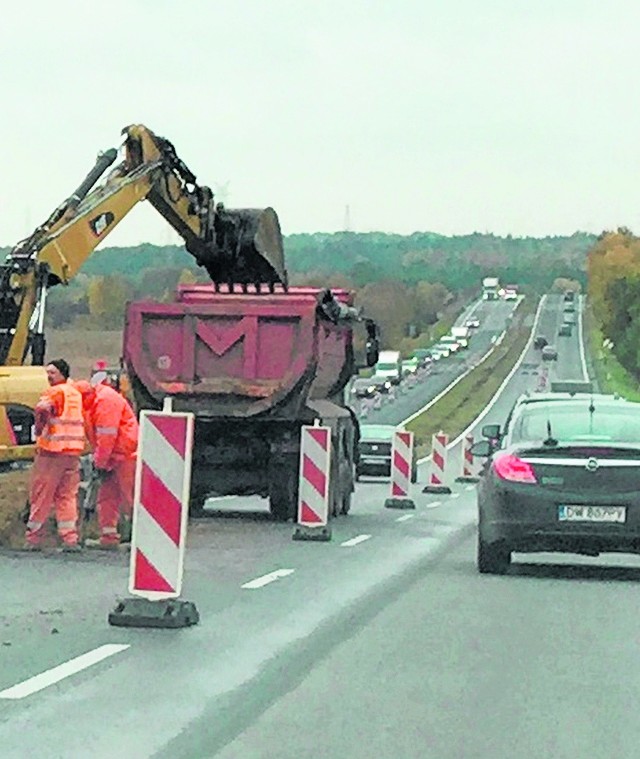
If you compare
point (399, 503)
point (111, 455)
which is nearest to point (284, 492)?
point (399, 503)

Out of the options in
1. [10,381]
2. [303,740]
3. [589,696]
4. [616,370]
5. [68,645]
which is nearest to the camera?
[303,740]

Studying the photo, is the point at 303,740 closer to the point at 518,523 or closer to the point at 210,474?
the point at 518,523

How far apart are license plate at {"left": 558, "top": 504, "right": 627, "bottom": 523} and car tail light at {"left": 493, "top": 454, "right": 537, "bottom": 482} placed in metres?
0.36

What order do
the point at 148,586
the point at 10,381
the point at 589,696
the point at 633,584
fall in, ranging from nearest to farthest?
the point at 589,696
the point at 148,586
the point at 633,584
the point at 10,381

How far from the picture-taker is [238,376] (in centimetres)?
2555

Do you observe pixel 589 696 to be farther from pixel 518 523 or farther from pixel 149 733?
pixel 518 523

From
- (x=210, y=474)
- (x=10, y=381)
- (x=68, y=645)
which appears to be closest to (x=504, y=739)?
(x=68, y=645)

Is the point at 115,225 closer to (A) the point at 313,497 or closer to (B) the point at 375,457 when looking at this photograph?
(A) the point at 313,497

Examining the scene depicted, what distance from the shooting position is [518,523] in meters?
18.0

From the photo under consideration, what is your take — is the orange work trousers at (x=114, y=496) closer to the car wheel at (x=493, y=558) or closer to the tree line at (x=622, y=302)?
the car wheel at (x=493, y=558)

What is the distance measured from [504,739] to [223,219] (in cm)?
1889

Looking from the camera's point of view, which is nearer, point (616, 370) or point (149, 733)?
point (149, 733)

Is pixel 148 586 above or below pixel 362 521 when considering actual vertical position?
above

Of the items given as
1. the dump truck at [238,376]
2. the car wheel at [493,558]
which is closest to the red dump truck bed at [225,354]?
the dump truck at [238,376]
